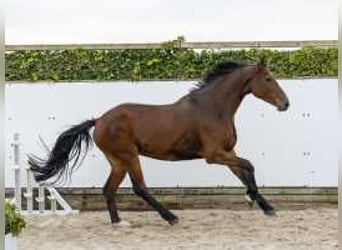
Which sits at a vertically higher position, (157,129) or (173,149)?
(157,129)

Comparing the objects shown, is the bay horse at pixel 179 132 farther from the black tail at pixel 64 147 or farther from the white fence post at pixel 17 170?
the white fence post at pixel 17 170

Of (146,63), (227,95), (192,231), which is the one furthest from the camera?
(146,63)

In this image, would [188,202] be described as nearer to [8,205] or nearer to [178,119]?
[178,119]

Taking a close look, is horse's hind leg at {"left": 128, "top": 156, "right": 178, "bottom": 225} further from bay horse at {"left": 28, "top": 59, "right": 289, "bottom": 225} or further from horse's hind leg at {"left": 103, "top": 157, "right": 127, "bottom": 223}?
horse's hind leg at {"left": 103, "top": 157, "right": 127, "bottom": 223}

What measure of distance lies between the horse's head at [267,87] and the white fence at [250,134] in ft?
3.23

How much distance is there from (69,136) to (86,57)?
52.8 inches

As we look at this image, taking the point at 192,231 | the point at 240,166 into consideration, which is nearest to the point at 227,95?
the point at 240,166

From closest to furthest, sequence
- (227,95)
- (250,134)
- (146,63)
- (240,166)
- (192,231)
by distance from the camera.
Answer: (192,231), (240,166), (227,95), (250,134), (146,63)

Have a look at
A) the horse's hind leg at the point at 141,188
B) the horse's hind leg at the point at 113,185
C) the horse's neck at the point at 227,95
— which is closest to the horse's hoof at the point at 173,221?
the horse's hind leg at the point at 141,188

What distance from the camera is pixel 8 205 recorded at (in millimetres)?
3898

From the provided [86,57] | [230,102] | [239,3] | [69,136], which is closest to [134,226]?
[69,136]

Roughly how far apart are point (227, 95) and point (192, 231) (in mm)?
1321

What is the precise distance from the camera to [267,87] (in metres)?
6.19

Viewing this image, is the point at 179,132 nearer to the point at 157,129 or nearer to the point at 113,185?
the point at 157,129
